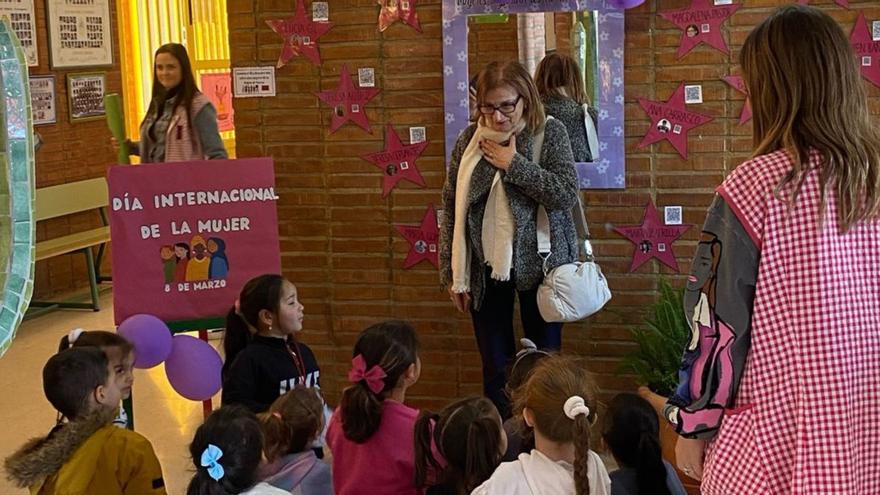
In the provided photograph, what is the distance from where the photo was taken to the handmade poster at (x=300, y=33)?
422 centimetres

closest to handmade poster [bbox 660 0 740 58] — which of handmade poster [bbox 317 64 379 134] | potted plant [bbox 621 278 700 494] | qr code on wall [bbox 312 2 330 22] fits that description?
potted plant [bbox 621 278 700 494]

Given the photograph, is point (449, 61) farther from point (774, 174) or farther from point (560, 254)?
point (774, 174)

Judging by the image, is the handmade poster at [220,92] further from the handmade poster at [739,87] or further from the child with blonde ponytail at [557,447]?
the child with blonde ponytail at [557,447]

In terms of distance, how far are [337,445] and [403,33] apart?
1.99 meters

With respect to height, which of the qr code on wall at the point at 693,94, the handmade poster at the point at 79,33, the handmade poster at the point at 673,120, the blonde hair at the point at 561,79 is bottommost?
the handmade poster at the point at 673,120

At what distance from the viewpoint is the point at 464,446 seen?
2479mm

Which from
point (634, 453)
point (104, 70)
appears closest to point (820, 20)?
point (634, 453)

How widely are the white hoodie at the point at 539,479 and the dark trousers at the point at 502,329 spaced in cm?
123

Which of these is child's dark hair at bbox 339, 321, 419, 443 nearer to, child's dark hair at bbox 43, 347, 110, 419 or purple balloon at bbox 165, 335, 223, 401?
child's dark hair at bbox 43, 347, 110, 419

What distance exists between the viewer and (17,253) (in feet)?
2.76

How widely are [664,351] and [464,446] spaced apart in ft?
4.55

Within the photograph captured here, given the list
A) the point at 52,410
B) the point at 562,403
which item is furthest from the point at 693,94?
the point at 52,410

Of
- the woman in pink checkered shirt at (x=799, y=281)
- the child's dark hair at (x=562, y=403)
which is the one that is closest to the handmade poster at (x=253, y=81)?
the child's dark hair at (x=562, y=403)

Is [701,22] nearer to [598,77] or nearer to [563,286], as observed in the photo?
[598,77]
